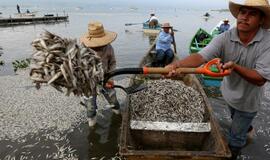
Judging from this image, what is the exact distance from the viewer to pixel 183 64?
14.4 feet

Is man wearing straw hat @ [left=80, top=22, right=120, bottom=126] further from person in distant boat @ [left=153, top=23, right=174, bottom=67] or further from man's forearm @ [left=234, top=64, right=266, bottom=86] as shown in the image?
person in distant boat @ [left=153, top=23, right=174, bottom=67]

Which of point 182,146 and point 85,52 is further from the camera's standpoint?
point 182,146

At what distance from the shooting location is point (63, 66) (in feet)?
11.0

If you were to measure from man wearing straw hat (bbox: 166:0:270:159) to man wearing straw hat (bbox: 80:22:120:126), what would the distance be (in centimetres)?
238

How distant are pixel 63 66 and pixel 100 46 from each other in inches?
121

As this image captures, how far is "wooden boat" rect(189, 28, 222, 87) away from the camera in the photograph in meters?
11.1

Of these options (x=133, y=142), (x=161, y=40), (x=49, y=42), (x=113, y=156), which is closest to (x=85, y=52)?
(x=49, y=42)

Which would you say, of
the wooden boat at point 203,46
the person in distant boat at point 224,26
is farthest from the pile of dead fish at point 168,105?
the person in distant boat at point 224,26

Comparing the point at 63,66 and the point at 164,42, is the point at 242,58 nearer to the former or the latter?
the point at 63,66

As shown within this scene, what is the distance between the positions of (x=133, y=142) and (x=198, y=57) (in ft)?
7.59

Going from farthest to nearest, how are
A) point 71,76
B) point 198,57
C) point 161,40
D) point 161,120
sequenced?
point 161,40
point 161,120
point 198,57
point 71,76

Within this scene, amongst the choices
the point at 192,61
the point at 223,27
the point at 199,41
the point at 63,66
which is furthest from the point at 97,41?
the point at 223,27

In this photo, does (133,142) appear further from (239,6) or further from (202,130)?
(239,6)

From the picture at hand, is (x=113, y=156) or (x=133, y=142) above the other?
(x=133, y=142)
